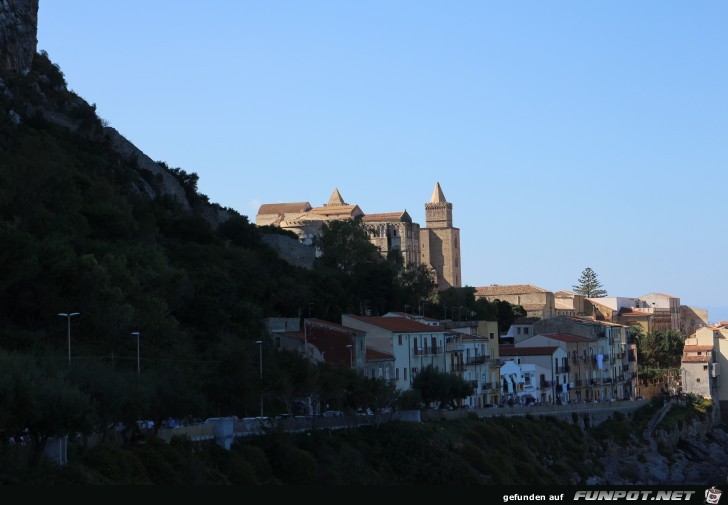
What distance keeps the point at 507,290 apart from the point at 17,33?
96251 millimetres

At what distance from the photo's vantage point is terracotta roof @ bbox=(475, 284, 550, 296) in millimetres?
172875

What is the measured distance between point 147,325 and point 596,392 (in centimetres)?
5879

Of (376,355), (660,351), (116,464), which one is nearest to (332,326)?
(376,355)

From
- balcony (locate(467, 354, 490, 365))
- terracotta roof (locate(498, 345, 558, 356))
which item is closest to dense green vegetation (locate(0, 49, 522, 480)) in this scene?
terracotta roof (locate(498, 345, 558, 356))

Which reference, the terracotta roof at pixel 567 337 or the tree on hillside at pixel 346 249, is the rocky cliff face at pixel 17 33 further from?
the terracotta roof at pixel 567 337

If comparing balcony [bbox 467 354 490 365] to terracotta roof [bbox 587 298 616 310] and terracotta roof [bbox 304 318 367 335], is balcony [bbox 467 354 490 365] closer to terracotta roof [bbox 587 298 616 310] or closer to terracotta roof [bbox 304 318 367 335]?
terracotta roof [bbox 304 318 367 335]

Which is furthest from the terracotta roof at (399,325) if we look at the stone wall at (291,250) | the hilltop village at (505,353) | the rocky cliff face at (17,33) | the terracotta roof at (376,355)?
the rocky cliff face at (17,33)

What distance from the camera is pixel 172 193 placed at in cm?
10931

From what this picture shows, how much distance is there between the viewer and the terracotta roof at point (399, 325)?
84.3 meters

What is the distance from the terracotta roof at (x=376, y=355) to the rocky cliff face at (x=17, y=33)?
35619 millimetres

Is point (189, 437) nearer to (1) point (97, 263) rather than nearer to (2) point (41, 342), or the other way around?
(2) point (41, 342)

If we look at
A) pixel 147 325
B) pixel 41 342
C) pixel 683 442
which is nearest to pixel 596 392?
pixel 683 442

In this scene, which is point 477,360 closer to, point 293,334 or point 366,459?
point 293,334

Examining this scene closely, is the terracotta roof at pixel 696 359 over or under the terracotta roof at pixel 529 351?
under
